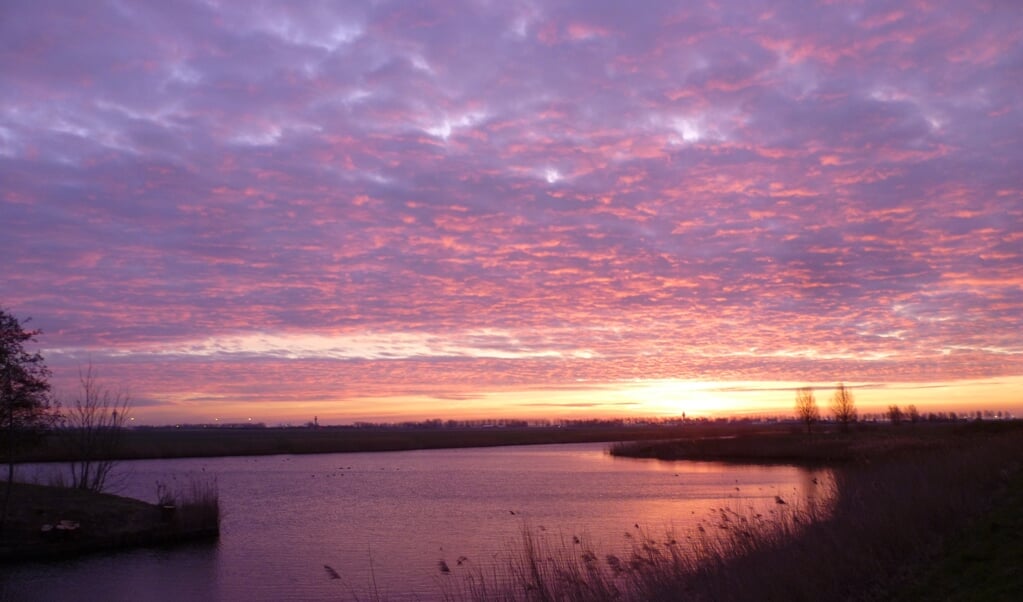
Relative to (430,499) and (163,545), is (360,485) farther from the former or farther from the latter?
(163,545)

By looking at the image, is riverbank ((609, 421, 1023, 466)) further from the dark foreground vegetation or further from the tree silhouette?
the tree silhouette

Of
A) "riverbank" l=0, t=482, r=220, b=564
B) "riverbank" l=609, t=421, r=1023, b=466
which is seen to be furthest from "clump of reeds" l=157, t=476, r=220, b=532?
"riverbank" l=609, t=421, r=1023, b=466

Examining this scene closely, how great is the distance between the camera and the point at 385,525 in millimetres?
30016

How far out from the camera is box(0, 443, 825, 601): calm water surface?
20141 mm

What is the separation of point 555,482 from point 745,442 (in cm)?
3448

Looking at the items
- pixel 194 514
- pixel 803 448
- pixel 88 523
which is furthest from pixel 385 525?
pixel 803 448

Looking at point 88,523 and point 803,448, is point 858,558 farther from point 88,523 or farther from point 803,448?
point 803,448

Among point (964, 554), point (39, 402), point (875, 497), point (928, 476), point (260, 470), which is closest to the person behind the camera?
point (964, 554)

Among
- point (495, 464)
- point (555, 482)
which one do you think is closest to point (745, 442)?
point (495, 464)

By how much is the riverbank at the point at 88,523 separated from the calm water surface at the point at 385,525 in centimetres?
94

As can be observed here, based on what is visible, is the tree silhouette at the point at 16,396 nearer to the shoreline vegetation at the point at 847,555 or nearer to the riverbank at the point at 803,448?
the shoreline vegetation at the point at 847,555

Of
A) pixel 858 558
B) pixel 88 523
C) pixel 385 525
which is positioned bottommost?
pixel 385 525

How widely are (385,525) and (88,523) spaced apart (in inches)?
401

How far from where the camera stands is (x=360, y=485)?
4881cm
